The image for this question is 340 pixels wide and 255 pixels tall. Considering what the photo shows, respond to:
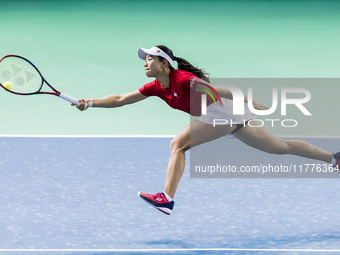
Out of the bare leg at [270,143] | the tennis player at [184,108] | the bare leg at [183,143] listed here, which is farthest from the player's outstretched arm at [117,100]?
the bare leg at [270,143]

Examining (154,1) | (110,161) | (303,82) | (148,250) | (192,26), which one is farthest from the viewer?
(154,1)

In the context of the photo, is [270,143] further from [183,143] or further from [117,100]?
[117,100]

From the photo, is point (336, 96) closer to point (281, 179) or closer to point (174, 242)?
point (281, 179)

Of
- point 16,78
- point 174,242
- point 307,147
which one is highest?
point 16,78

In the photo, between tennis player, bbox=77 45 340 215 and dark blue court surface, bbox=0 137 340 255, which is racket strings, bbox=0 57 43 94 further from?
dark blue court surface, bbox=0 137 340 255

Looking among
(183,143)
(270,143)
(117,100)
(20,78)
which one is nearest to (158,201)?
(183,143)

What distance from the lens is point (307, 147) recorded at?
7852 millimetres

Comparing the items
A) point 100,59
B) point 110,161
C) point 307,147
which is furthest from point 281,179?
point 100,59

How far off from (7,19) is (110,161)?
280 inches

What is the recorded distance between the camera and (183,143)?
282 inches

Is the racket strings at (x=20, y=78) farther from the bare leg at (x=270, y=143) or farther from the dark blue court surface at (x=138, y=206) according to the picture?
the bare leg at (x=270, y=143)

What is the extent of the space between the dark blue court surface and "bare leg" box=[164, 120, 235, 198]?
0.49m

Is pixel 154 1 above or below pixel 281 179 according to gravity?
above

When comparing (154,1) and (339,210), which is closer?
(339,210)
